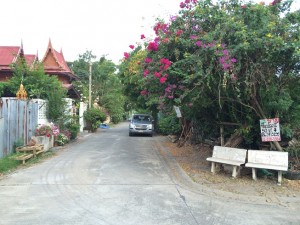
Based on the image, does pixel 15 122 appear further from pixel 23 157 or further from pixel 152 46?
pixel 152 46

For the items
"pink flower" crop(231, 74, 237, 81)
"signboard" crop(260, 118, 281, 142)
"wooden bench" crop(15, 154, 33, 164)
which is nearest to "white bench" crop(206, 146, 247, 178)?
"signboard" crop(260, 118, 281, 142)

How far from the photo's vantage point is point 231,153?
947 cm

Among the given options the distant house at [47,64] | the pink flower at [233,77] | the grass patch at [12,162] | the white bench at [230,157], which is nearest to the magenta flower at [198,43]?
the pink flower at [233,77]

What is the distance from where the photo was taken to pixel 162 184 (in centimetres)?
852

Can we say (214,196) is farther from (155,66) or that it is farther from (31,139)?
(31,139)

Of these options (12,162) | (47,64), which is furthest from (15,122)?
(47,64)

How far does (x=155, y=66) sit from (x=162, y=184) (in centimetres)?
315

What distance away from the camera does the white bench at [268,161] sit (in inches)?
327

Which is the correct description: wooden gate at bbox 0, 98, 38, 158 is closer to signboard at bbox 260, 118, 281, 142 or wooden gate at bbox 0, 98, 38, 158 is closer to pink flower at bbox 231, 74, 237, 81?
pink flower at bbox 231, 74, 237, 81

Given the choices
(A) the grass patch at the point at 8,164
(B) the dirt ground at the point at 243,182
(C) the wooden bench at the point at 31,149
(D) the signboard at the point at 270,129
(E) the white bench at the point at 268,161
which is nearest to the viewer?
(B) the dirt ground at the point at 243,182

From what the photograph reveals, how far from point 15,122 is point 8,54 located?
42.9ft

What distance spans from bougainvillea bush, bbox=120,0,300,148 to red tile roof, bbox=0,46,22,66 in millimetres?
16468

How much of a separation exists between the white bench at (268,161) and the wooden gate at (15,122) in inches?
325

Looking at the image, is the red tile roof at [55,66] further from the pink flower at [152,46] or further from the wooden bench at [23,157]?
the pink flower at [152,46]
